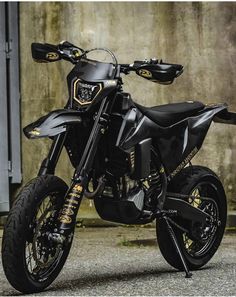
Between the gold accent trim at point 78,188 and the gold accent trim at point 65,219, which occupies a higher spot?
the gold accent trim at point 78,188

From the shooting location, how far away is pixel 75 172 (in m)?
4.96

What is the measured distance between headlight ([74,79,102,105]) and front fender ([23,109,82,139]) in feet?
0.54

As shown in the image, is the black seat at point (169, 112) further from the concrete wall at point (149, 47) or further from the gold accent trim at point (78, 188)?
the concrete wall at point (149, 47)

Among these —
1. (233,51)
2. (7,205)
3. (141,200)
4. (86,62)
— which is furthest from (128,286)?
(233,51)

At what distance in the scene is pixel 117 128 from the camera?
17.2ft

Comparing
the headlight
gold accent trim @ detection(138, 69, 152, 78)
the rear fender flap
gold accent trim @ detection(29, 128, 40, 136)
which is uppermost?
gold accent trim @ detection(138, 69, 152, 78)

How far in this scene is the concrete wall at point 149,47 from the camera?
9.13m

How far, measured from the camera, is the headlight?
508 centimetres

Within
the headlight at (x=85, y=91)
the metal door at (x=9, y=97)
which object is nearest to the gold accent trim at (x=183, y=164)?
the headlight at (x=85, y=91)

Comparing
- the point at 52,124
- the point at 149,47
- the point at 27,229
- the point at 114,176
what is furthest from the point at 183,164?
the point at 149,47

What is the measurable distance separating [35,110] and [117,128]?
4.01 m

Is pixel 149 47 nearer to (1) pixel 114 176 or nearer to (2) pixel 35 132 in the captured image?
(1) pixel 114 176

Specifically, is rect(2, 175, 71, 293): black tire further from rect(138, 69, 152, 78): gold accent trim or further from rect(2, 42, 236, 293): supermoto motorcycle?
rect(138, 69, 152, 78): gold accent trim

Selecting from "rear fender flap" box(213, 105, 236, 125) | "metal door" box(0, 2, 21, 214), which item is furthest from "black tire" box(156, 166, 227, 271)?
"metal door" box(0, 2, 21, 214)
